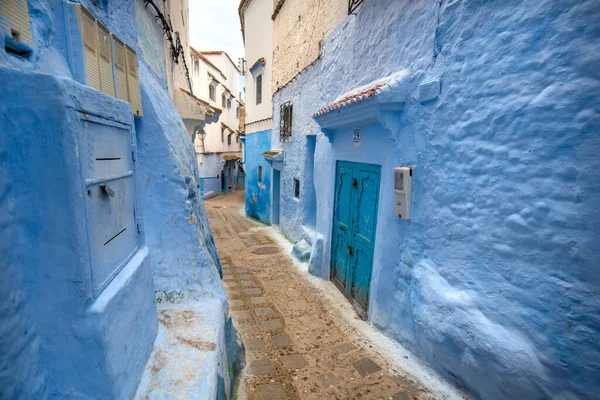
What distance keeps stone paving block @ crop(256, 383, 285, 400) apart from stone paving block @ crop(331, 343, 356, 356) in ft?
2.92

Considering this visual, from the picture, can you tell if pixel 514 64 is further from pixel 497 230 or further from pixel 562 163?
pixel 497 230

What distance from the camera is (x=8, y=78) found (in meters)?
1.31

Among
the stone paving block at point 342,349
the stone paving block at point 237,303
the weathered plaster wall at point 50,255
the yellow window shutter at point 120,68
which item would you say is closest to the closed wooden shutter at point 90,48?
the yellow window shutter at point 120,68

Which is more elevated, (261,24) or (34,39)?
(261,24)

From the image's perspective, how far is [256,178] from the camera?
13148 mm

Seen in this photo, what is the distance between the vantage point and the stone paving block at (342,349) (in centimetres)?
381

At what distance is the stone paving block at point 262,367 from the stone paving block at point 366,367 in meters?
1.04

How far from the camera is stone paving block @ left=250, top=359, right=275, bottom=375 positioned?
3.46 meters

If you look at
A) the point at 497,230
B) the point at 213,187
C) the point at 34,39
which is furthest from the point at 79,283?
the point at 213,187

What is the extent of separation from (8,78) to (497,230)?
3378 mm

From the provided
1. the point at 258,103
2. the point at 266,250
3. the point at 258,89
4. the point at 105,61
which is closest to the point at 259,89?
the point at 258,89

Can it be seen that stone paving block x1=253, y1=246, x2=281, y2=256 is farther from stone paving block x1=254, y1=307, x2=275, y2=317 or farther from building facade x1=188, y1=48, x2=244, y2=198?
building facade x1=188, y1=48, x2=244, y2=198

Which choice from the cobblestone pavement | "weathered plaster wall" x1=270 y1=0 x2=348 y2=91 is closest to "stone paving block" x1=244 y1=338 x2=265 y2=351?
the cobblestone pavement

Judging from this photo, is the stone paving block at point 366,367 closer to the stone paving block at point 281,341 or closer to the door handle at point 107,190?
the stone paving block at point 281,341
